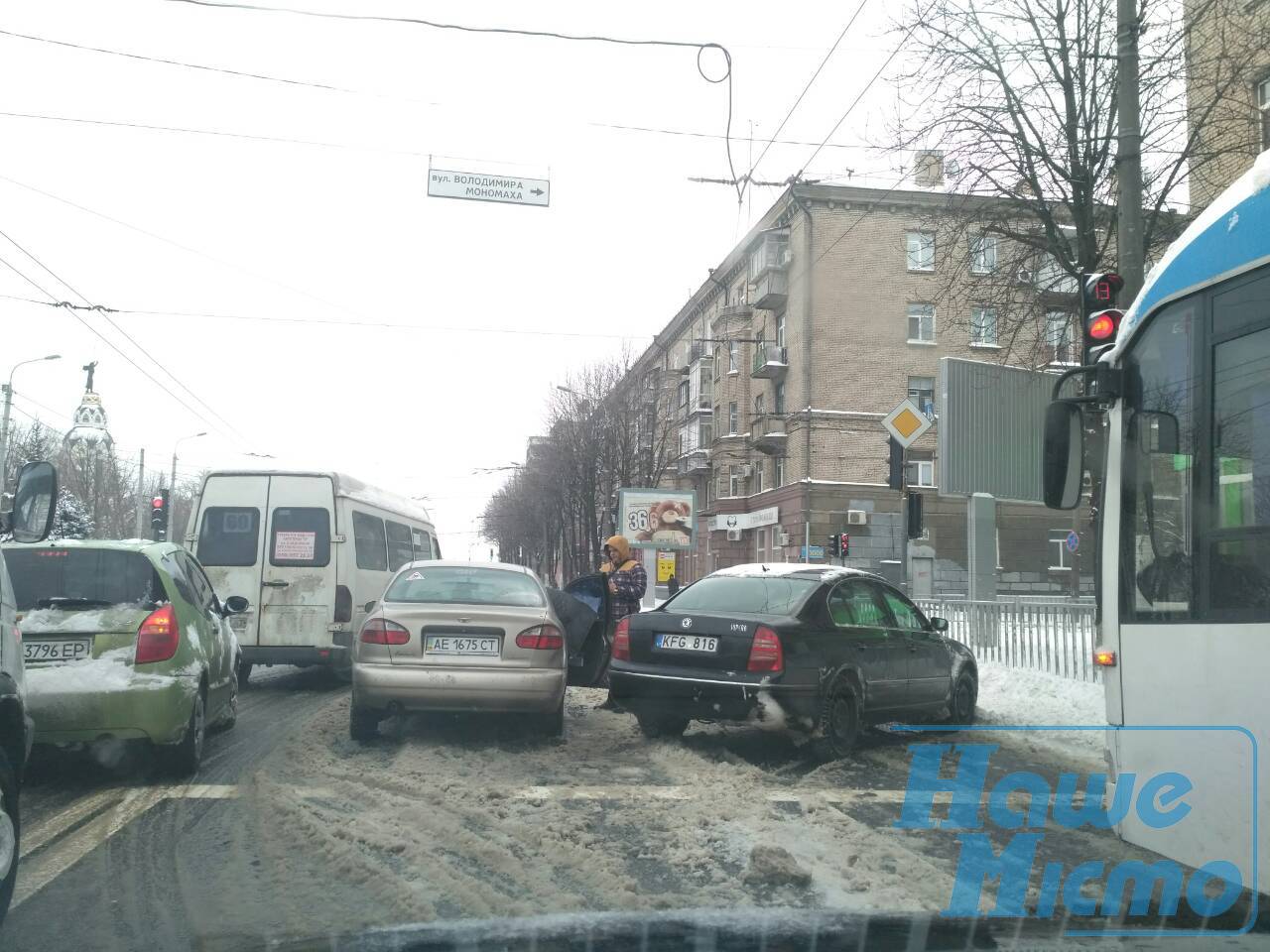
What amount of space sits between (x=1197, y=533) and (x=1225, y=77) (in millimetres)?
11391

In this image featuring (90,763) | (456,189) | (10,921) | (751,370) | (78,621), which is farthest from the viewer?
(751,370)

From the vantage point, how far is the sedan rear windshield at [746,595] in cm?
926

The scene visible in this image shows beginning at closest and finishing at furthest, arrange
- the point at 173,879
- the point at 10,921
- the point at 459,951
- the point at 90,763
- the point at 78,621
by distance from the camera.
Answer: the point at 459,951 < the point at 10,921 < the point at 173,879 < the point at 78,621 < the point at 90,763

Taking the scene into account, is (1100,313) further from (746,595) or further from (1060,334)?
(1060,334)

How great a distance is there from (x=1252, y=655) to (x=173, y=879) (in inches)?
179

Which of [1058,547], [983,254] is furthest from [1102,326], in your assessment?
[1058,547]

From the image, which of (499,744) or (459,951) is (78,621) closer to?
(499,744)

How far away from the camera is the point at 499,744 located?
9.25 m

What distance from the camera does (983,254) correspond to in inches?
640

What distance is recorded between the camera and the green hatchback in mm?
7098

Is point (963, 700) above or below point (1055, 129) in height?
below

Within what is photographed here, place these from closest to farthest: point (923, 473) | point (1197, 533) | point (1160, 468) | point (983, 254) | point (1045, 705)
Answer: point (1197, 533)
point (1160, 468)
point (1045, 705)
point (983, 254)
point (923, 473)

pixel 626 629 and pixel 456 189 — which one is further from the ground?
pixel 456 189

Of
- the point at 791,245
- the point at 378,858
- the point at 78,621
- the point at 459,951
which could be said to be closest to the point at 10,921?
the point at 378,858
